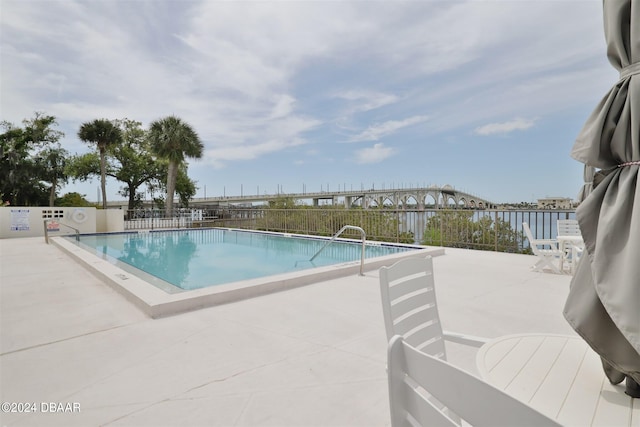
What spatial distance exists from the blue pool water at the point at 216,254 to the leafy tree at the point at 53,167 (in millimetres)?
16926

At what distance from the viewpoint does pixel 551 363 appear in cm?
129

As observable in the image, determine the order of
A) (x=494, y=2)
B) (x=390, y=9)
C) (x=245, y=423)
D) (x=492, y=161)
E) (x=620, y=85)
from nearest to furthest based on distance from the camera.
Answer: (x=620, y=85) → (x=245, y=423) → (x=494, y=2) → (x=390, y=9) → (x=492, y=161)

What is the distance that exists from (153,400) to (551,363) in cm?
204

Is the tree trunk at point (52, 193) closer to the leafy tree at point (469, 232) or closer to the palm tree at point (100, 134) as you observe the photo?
the palm tree at point (100, 134)

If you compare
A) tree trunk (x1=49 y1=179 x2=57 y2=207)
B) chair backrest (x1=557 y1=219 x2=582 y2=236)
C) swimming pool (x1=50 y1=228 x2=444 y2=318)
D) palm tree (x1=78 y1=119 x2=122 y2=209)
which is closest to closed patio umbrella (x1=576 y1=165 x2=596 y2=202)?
swimming pool (x1=50 y1=228 x2=444 y2=318)

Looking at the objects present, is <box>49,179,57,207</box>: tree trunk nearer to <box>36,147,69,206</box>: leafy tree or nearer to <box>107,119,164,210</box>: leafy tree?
<box>36,147,69,206</box>: leafy tree

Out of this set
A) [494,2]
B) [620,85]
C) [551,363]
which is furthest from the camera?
[494,2]

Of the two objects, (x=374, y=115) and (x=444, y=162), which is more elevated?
(x=374, y=115)

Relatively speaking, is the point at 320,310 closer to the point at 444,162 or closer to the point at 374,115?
the point at 374,115

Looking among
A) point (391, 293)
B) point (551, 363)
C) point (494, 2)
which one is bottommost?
point (551, 363)

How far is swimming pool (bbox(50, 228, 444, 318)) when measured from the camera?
3.89m

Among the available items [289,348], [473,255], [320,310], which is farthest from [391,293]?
[473,255]

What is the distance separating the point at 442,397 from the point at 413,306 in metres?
1.05

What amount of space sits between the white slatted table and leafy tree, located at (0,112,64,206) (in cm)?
2997
